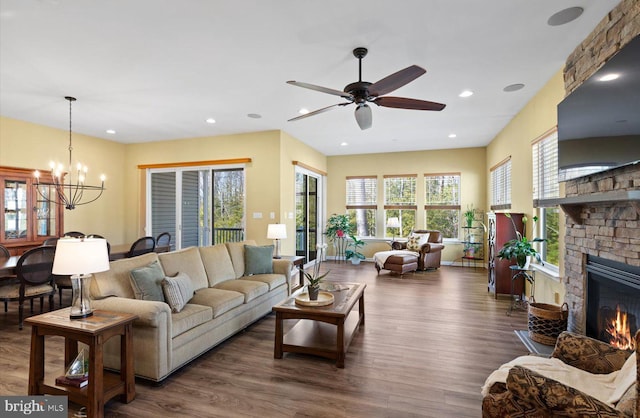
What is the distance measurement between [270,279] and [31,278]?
9.03ft

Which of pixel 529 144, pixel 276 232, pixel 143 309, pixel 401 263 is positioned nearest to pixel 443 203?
pixel 401 263

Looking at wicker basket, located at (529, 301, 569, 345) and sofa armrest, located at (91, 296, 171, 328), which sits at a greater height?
sofa armrest, located at (91, 296, 171, 328)

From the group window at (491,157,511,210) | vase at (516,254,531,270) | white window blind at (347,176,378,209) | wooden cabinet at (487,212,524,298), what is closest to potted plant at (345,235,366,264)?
white window blind at (347,176,378,209)

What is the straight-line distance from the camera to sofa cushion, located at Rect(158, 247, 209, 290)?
327 cm

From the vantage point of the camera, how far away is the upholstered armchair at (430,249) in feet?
22.8

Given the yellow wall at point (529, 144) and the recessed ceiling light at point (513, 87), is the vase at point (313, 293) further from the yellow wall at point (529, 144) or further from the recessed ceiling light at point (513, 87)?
the recessed ceiling light at point (513, 87)

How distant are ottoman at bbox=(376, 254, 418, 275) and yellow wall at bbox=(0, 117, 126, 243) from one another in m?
6.17

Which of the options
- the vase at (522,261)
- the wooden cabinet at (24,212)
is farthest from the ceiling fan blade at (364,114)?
the wooden cabinet at (24,212)

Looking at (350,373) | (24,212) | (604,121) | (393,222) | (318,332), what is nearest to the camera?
(604,121)

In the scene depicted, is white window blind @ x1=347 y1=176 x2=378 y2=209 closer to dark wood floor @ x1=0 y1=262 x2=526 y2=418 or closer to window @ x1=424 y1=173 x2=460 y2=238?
window @ x1=424 y1=173 x2=460 y2=238

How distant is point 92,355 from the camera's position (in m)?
2.03

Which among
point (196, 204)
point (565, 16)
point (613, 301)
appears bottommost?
point (613, 301)

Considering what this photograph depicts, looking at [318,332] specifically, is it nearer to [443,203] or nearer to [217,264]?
[217,264]

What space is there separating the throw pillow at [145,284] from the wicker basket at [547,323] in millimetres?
3665
